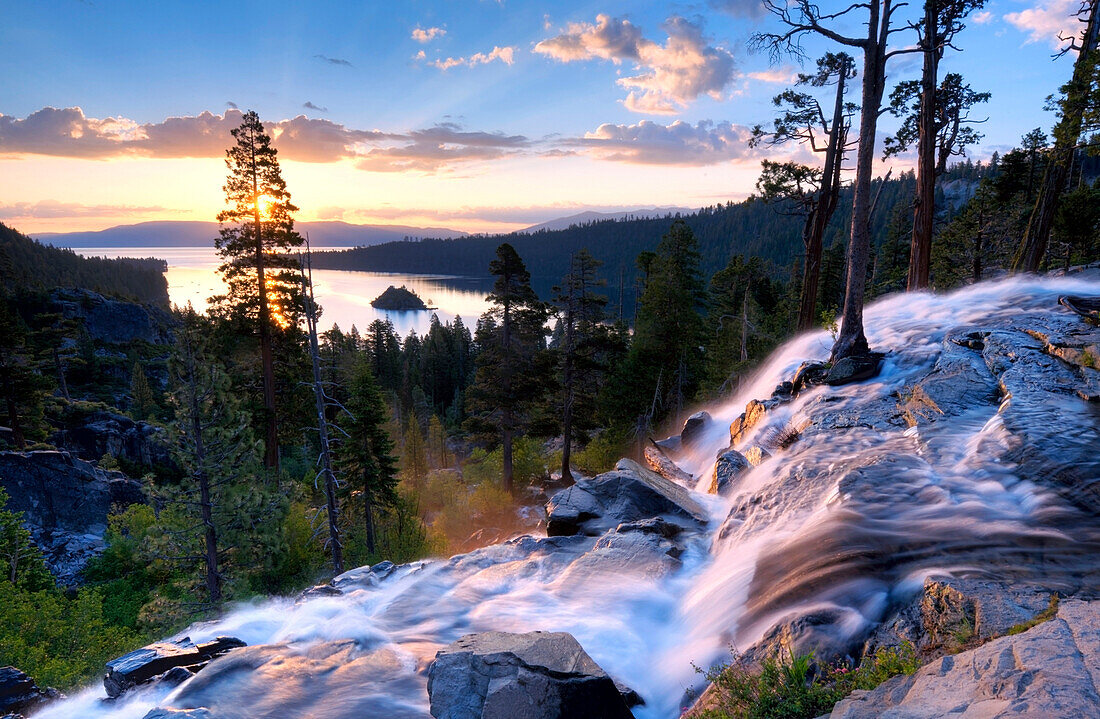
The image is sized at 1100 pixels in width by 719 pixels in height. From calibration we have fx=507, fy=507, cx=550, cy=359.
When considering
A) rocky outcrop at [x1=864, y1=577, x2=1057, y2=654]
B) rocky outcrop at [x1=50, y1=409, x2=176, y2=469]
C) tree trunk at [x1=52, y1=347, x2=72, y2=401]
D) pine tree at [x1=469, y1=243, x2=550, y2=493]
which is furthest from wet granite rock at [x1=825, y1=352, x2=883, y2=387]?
tree trunk at [x1=52, y1=347, x2=72, y2=401]

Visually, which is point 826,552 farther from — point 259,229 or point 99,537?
point 99,537

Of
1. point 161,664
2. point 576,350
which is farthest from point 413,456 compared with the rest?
point 161,664

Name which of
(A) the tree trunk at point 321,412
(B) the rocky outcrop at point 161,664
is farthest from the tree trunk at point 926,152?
(B) the rocky outcrop at point 161,664

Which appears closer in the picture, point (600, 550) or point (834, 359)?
point (600, 550)

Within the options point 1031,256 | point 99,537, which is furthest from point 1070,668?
point 99,537

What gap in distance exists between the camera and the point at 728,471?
38.6 feet

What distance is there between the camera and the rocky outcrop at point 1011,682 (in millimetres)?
3131

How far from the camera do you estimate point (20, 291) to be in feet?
249

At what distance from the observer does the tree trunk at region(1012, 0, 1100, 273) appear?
14.8 m

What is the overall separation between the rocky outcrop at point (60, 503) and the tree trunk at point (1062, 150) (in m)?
39.1

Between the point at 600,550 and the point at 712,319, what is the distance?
33.3 metres

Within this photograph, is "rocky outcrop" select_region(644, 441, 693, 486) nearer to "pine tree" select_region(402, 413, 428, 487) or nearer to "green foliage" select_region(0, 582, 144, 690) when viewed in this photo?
"green foliage" select_region(0, 582, 144, 690)

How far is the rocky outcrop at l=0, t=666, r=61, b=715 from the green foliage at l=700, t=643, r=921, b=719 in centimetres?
997

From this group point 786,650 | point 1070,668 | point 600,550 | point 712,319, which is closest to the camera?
point 1070,668
